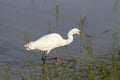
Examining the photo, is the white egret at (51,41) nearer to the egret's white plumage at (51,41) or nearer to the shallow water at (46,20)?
the egret's white plumage at (51,41)

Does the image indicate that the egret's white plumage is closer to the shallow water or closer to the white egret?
the white egret

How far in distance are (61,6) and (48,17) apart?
A: 2.36ft

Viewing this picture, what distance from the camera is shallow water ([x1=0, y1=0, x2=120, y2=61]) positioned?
860 cm

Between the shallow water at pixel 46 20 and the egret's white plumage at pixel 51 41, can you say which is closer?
the egret's white plumage at pixel 51 41

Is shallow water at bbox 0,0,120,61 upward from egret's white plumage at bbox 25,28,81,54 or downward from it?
upward

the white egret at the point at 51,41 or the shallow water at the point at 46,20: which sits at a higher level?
the shallow water at the point at 46,20

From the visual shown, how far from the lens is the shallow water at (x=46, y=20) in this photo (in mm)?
8602

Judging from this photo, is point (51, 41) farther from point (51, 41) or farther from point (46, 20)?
point (46, 20)

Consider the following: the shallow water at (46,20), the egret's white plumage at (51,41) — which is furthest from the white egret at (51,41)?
the shallow water at (46,20)

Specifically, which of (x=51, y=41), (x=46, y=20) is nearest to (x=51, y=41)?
(x=51, y=41)

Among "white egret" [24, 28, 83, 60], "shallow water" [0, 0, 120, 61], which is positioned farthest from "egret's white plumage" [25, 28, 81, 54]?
"shallow water" [0, 0, 120, 61]

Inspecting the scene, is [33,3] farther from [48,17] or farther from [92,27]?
[92,27]

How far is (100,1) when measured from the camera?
11.3m

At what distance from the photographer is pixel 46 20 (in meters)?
9.95
